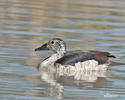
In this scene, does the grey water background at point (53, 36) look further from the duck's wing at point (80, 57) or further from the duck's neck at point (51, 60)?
the duck's wing at point (80, 57)

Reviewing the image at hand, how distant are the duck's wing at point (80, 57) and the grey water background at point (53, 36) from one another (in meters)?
0.42

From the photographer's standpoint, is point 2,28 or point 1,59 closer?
point 1,59

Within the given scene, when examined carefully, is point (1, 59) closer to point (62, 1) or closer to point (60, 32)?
point (60, 32)

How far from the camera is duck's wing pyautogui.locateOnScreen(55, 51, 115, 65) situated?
13.1m

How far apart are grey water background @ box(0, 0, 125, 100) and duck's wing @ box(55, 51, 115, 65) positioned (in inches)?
16.7

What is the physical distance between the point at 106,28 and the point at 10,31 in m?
3.82

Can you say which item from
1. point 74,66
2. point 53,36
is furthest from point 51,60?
point 53,36

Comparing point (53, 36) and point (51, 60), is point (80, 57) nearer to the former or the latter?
point (51, 60)

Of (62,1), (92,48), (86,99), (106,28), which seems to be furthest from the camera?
(62,1)

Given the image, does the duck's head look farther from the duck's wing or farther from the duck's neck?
the duck's wing

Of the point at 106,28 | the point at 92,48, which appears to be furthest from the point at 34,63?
the point at 106,28

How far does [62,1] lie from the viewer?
27375 millimetres

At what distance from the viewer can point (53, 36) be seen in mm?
17812

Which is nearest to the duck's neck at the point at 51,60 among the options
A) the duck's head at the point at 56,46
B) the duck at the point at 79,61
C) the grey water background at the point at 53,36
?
Result: the duck at the point at 79,61
